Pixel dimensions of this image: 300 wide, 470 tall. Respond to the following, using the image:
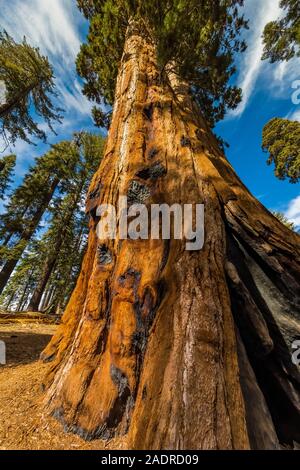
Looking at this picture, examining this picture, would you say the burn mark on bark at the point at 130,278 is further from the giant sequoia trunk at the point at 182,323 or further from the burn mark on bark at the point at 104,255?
the burn mark on bark at the point at 104,255

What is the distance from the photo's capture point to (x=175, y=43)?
3613 millimetres

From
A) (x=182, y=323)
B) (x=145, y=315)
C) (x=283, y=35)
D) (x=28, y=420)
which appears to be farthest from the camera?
(x=283, y=35)

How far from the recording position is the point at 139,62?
409 cm

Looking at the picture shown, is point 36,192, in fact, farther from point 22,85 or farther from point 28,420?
point 28,420

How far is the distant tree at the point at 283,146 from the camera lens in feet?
37.7

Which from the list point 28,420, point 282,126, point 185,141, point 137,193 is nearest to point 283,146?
point 282,126

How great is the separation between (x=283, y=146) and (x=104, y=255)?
13.7 metres

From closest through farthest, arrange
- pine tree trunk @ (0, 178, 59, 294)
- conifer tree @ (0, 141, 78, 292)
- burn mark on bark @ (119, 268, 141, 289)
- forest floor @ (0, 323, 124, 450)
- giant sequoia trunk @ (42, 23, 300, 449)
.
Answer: giant sequoia trunk @ (42, 23, 300, 449) → forest floor @ (0, 323, 124, 450) → burn mark on bark @ (119, 268, 141, 289) → pine tree trunk @ (0, 178, 59, 294) → conifer tree @ (0, 141, 78, 292)

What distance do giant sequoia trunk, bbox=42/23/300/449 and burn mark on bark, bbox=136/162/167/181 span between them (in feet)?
0.06

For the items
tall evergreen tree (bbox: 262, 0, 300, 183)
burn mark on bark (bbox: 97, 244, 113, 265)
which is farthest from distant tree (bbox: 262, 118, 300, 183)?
burn mark on bark (bbox: 97, 244, 113, 265)

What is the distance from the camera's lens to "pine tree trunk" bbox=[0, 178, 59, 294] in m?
10.8

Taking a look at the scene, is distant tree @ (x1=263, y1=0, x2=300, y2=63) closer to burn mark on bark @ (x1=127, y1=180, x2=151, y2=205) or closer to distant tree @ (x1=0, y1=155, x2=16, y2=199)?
burn mark on bark @ (x1=127, y1=180, x2=151, y2=205)

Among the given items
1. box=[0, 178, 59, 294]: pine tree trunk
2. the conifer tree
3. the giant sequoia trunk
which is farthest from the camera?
the conifer tree

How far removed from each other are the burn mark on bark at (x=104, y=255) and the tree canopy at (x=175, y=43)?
3.35 meters
